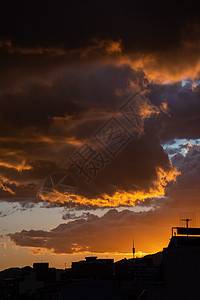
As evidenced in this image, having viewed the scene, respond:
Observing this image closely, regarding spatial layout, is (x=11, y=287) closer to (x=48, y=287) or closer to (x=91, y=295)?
(x=48, y=287)

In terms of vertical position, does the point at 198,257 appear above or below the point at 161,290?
above

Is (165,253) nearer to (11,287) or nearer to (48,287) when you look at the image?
(48,287)

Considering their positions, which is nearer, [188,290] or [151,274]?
[188,290]

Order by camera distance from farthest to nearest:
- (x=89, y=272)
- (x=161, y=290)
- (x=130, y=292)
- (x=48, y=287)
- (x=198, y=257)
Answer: (x=89, y=272) < (x=48, y=287) < (x=130, y=292) < (x=161, y=290) < (x=198, y=257)

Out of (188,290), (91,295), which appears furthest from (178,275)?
(91,295)

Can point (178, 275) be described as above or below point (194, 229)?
below

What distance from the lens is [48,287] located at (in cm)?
9244

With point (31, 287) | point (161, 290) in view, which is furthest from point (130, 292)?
point (31, 287)

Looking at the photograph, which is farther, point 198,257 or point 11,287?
point 11,287

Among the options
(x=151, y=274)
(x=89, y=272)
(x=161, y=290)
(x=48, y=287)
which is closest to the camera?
(x=161, y=290)

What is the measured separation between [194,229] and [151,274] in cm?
726

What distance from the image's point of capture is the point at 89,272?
112 meters

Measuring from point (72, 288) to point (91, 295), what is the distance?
2.94 m

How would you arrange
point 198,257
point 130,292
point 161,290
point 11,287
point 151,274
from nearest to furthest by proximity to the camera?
point 198,257
point 161,290
point 151,274
point 130,292
point 11,287
